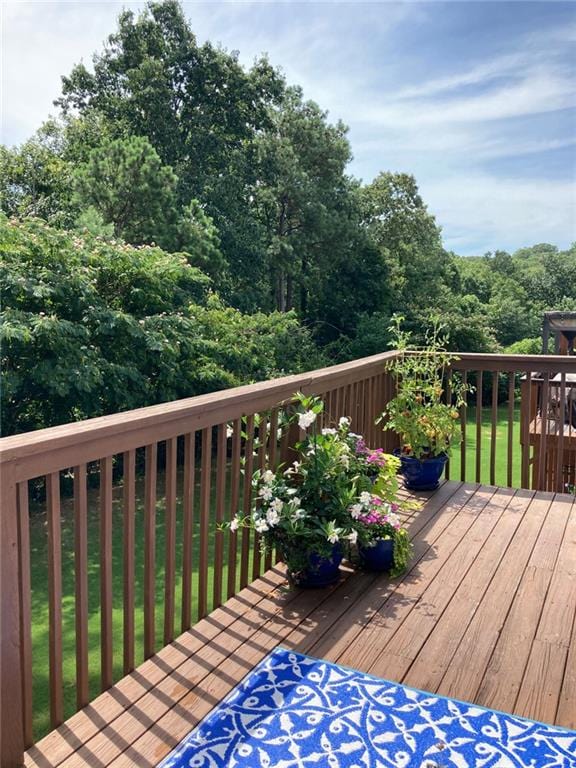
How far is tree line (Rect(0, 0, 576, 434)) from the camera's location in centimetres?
665

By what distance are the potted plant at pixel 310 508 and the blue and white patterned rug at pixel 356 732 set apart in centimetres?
61

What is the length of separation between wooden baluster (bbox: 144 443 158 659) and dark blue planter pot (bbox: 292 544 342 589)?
0.74m

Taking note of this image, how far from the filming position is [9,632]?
4.81 ft

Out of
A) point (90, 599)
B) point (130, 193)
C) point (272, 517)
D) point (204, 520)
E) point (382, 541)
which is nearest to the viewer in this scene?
point (204, 520)

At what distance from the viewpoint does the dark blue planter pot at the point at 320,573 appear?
2.56 metres

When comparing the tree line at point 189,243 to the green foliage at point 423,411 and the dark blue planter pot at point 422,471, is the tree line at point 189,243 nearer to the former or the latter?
the green foliage at point 423,411

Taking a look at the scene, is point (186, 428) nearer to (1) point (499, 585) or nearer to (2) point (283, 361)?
(1) point (499, 585)

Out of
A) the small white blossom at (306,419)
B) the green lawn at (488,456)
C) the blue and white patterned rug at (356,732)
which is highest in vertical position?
the small white blossom at (306,419)

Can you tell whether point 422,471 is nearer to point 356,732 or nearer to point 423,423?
point 423,423

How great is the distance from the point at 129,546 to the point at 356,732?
880 millimetres

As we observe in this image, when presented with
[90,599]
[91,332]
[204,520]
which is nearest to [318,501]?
[204,520]

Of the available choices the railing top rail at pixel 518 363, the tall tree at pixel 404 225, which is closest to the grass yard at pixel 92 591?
the railing top rail at pixel 518 363

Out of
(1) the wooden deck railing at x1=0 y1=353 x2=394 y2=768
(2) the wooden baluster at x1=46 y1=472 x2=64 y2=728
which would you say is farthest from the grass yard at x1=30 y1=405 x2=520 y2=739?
(2) the wooden baluster at x1=46 y1=472 x2=64 y2=728

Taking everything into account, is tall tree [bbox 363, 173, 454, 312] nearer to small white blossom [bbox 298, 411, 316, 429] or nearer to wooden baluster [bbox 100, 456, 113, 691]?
small white blossom [bbox 298, 411, 316, 429]
